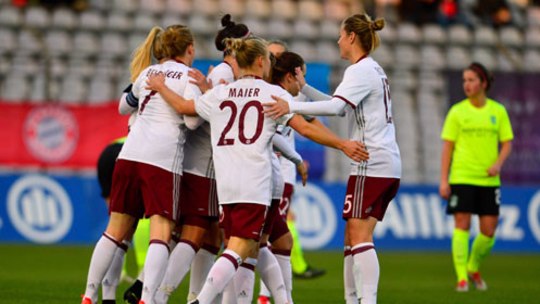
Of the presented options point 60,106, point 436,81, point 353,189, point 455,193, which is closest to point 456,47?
point 436,81

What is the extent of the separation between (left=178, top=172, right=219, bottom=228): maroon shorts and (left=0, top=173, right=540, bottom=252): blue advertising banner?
33.4 feet

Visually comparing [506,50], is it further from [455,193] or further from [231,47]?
[231,47]

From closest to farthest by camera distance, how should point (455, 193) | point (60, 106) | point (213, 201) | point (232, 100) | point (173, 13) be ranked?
point (232, 100)
point (213, 201)
point (455, 193)
point (60, 106)
point (173, 13)

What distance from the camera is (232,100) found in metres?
8.13

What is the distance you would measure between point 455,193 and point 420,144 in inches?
357

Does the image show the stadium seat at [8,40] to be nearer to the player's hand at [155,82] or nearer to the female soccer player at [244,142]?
the player's hand at [155,82]

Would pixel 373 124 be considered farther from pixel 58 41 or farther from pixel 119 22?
pixel 119 22

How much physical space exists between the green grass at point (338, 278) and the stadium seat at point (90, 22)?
5.47 m

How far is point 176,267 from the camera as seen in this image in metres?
8.62

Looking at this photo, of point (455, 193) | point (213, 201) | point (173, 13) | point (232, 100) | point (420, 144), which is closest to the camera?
point (232, 100)

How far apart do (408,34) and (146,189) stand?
1631cm

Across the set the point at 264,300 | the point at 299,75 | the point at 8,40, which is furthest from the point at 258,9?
the point at 299,75

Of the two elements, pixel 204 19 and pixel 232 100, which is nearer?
pixel 232 100

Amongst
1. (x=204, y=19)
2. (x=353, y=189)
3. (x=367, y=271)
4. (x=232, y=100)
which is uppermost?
(x=204, y=19)
